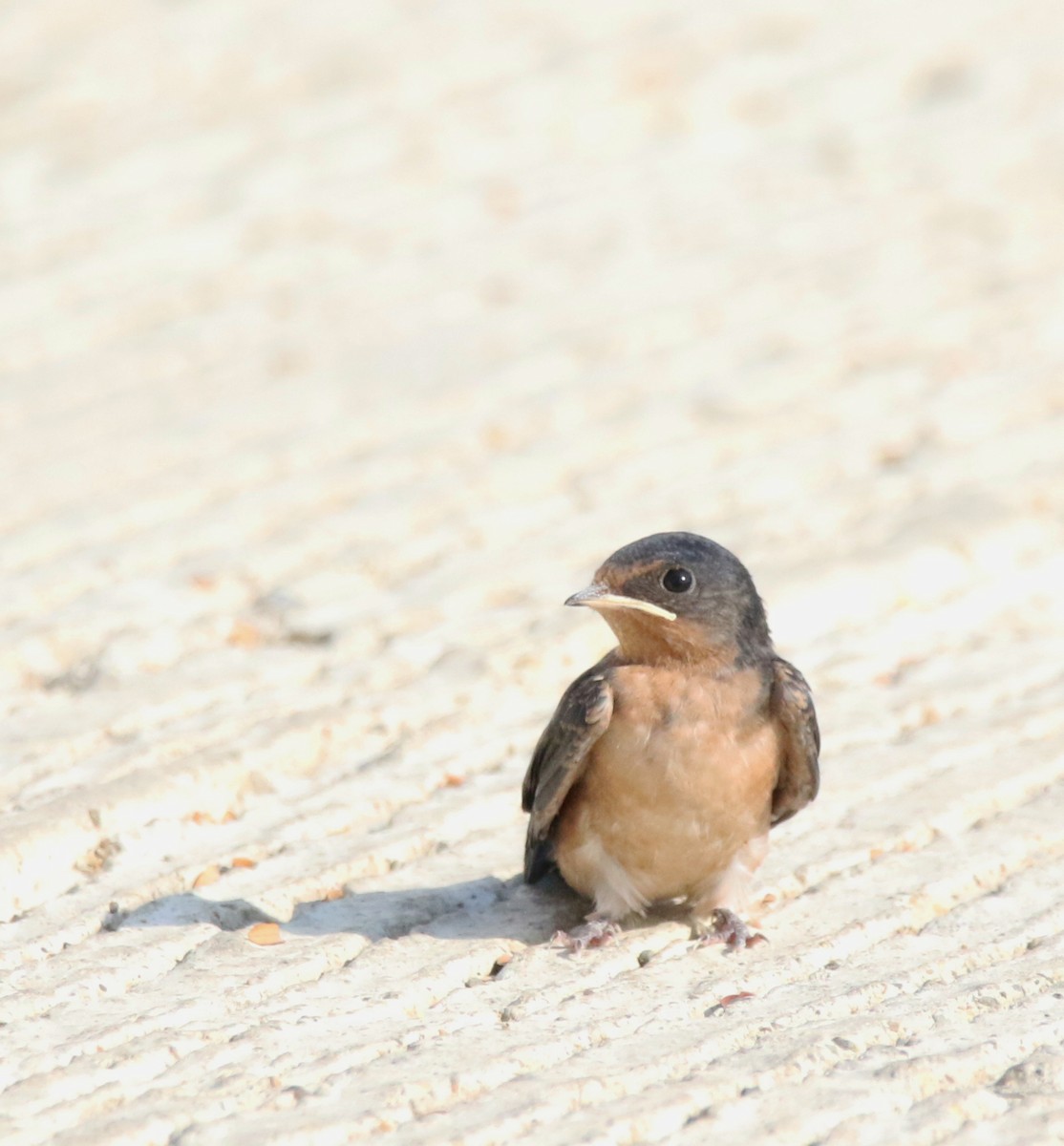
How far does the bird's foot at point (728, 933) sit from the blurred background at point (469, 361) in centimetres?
85

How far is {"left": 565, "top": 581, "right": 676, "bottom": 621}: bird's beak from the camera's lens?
5332 mm

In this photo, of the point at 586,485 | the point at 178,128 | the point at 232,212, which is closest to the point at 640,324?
the point at 586,485

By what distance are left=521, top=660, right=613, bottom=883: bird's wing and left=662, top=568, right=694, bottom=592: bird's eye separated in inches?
11.5

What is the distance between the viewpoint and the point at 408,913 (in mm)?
5559

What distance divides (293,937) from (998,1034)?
72.3 inches

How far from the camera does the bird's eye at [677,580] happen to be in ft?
17.6

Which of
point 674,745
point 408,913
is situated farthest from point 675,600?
point 408,913

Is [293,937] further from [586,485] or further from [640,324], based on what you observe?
[640,324]

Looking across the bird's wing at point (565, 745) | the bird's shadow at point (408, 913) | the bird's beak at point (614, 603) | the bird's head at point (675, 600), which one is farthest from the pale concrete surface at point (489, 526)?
the bird's beak at point (614, 603)

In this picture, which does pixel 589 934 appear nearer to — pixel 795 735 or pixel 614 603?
pixel 795 735

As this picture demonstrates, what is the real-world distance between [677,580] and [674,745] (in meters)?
0.44

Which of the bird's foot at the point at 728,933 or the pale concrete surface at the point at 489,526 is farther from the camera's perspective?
the bird's foot at the point at 728,933

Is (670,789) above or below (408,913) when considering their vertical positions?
above

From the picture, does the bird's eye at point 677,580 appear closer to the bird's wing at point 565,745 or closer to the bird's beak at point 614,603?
the bird's beak at point 614,603
